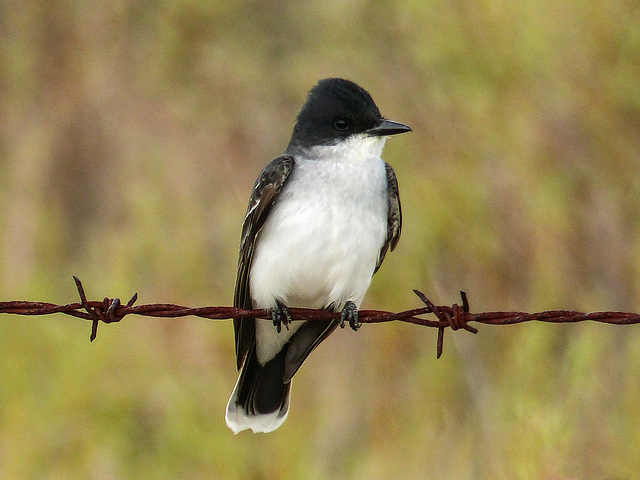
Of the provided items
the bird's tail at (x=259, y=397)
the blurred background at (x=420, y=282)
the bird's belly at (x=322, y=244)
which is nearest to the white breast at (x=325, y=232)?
the bird's belly at (x=322, y=244)

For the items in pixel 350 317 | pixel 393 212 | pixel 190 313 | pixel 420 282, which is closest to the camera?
pixel 190 313

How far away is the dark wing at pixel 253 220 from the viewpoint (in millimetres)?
4098

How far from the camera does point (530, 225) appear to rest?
5465 millimetres

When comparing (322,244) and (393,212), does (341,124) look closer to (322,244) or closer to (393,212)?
(393,212)

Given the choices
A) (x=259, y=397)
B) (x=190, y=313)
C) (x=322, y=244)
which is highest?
(x=322, y=244)

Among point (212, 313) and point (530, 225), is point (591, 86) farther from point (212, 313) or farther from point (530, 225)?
point (212, 313)

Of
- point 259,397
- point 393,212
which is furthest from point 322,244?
point 259,397

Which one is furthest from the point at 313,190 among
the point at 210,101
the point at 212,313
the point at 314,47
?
the point at 210,101

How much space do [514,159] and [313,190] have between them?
198 centimetres

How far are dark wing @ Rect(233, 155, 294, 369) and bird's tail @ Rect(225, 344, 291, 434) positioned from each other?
0.21 m

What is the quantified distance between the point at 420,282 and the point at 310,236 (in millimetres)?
1797

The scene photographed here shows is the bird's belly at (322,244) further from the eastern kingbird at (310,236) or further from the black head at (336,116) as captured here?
the black head at (336,116)

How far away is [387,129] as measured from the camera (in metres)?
4.13

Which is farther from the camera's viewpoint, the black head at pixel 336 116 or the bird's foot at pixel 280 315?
the black head at pixel 336 116
